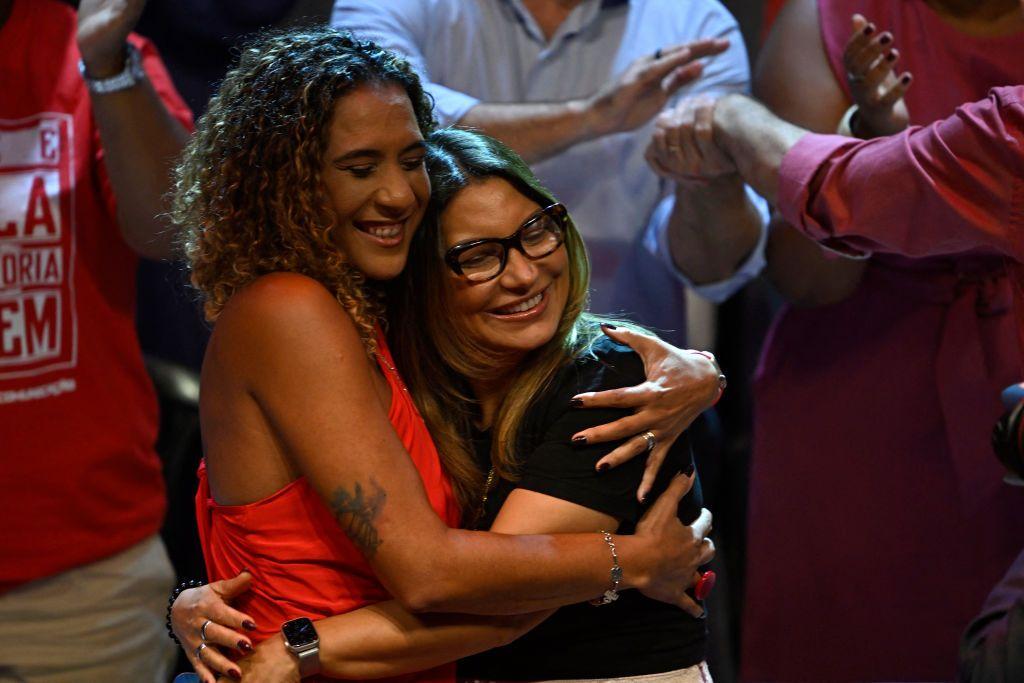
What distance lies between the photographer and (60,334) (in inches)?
93.3

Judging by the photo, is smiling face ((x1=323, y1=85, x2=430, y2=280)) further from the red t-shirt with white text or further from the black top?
the red t-shirt with white text

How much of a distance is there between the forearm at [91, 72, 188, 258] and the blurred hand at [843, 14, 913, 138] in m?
1.27

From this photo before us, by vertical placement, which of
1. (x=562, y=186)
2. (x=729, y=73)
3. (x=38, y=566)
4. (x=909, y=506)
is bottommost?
(x=909, y=506)

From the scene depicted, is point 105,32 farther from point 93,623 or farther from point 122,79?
point 93,623

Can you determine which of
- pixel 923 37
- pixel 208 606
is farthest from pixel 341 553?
pixel 923 37

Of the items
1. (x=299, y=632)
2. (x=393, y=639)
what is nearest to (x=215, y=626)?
(x=299, y=632)

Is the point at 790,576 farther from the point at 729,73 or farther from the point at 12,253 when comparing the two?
the point at 12,253

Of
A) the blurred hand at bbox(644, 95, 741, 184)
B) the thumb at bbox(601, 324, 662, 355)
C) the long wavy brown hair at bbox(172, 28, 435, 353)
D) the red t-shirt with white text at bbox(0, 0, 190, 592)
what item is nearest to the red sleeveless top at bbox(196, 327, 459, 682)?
the long wavy brown hair at bbox(172, 28, 435, 353)

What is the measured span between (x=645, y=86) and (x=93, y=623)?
150 centimetres

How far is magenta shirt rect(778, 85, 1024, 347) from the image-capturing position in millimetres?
1797

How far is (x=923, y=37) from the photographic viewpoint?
2.33 meters

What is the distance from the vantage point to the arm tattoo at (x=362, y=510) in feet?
5.26

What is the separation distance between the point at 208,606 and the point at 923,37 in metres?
1.60

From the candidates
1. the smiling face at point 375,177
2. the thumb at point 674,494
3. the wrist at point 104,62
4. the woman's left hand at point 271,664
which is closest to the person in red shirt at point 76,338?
the wrist at point 104,62
